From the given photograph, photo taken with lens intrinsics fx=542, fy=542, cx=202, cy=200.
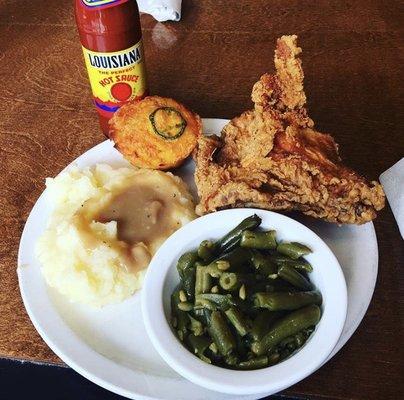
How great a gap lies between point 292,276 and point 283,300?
4.0 inches

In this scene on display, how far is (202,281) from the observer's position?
1636 millimetres

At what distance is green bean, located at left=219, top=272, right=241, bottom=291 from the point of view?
159cm

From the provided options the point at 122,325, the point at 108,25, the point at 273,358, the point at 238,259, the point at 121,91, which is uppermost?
the point at 108,25

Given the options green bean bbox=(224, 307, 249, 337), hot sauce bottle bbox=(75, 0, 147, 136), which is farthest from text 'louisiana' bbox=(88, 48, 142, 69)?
green bean bbox=(224, 307, 249, 337)

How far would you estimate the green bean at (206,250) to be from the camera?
1717 mm

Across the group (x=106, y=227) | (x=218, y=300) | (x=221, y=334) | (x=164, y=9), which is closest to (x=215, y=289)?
(x=218, y=300)

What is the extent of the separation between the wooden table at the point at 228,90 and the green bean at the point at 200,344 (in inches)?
14.3

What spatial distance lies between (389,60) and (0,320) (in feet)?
7.32

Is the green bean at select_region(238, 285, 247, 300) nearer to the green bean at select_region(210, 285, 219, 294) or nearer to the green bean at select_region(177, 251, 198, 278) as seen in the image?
the green bean at select_region(210, 285, 219, 294)

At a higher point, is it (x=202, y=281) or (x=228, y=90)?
(x=202, y=281)

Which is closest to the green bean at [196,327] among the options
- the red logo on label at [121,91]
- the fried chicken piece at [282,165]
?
the fried chicken piece at [282,165]

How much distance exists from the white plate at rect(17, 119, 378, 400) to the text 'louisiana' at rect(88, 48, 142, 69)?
62 centimetres

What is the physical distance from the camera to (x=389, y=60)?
111 inches

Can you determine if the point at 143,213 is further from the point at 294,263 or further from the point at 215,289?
the point at 294,263
